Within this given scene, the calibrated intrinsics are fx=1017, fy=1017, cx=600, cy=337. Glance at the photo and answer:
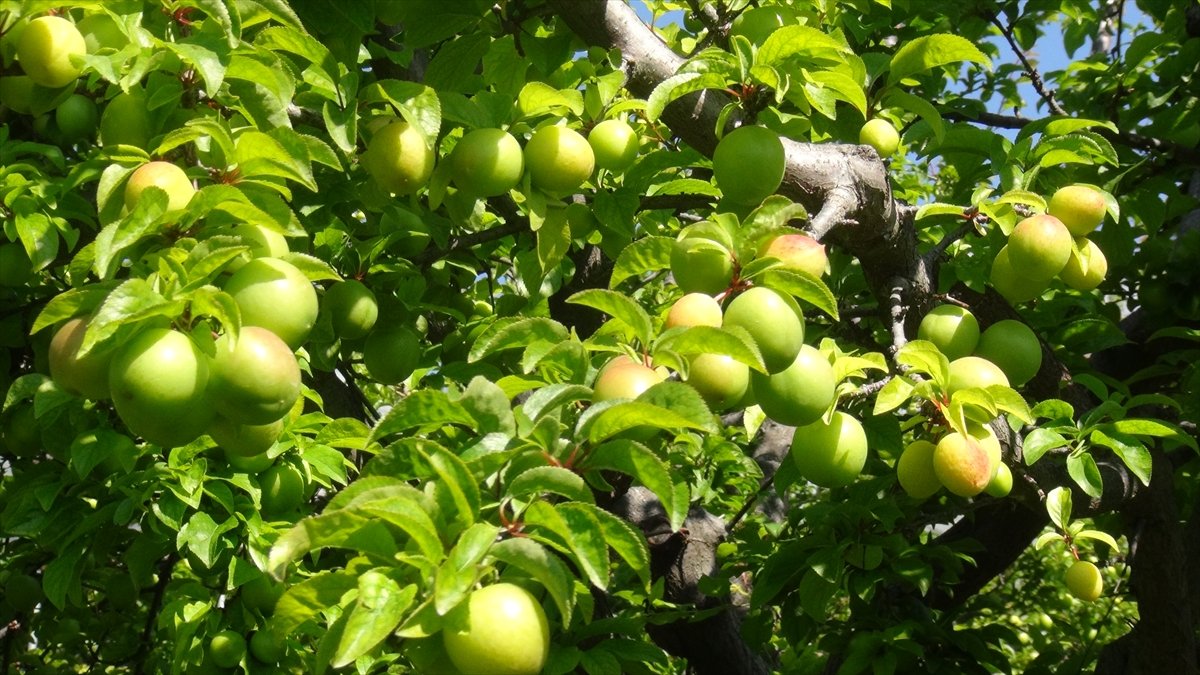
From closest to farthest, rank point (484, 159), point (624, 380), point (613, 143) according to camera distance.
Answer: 1. point (624, 380)
2. point (484, 159)
3. point (613, 143)

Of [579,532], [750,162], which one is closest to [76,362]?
[579,532]

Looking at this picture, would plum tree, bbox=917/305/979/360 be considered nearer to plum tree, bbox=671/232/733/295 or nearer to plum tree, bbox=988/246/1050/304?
plum tree, bbox=988/246/1050/304

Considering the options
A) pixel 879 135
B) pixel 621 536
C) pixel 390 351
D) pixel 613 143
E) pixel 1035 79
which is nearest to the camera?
pixel 621 536

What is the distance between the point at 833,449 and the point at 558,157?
61 cm

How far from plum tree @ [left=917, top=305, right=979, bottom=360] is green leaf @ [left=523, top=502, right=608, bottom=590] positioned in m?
0.96

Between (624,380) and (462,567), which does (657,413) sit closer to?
(624,380)

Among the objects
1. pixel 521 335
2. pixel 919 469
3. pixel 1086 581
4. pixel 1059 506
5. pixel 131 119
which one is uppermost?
pixel 131 119

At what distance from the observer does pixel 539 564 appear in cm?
93

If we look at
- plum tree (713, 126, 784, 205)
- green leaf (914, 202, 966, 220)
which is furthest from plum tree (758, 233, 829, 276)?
green leaf (914, 202, 966, 220)

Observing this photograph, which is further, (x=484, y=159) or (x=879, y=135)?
(x=879, y=135)

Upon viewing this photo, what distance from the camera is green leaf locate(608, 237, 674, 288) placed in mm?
1424

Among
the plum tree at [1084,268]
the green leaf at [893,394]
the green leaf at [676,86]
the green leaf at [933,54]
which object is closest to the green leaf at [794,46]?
the green leaf at [676,86]

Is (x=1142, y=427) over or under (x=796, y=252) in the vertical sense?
under

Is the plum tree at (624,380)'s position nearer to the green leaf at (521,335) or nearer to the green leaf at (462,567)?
the green leaf at (521,335)
